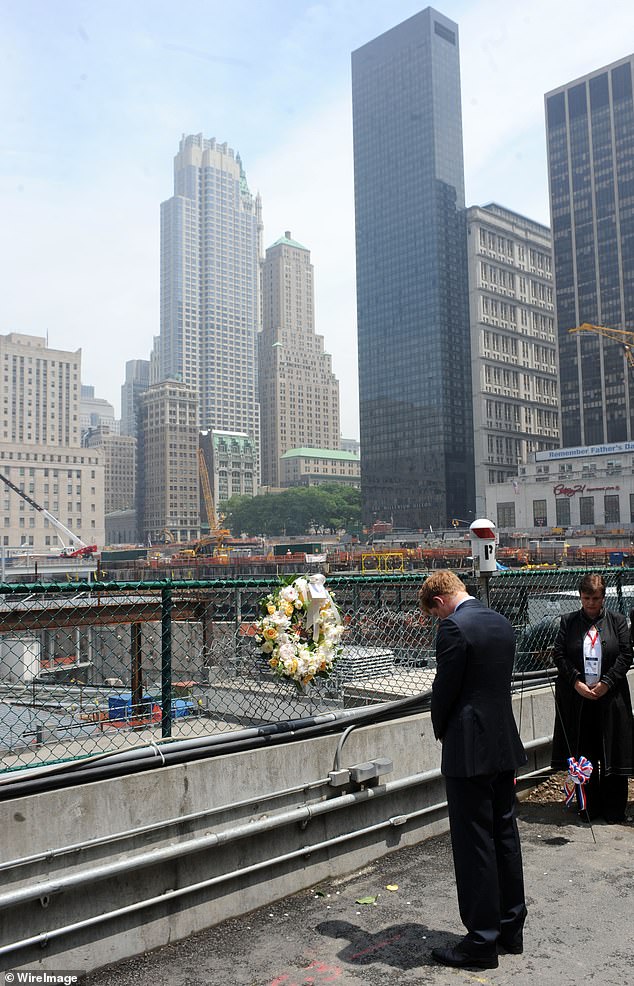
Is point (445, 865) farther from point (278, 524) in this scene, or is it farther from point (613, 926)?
point (278, 524)

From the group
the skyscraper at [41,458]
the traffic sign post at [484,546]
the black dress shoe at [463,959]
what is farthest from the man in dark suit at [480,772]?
the skyscraper at [41,458]

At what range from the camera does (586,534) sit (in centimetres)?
10519

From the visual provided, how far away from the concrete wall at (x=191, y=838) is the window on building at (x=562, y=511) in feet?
366

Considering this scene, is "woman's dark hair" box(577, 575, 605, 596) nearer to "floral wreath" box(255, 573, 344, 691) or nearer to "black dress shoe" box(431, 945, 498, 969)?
"floral wreath" box(255, 573, 344, 691)

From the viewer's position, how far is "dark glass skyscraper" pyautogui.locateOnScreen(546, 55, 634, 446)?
147250 mm

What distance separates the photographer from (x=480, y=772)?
440 cm

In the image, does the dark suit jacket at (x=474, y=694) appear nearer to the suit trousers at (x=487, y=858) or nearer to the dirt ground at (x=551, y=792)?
the suit trousers at (x=487, y=858)

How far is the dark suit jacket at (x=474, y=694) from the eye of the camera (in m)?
4.45

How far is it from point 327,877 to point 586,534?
105743 mm

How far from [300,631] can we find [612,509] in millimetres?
108806

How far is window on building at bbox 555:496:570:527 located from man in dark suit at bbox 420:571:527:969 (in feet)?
372

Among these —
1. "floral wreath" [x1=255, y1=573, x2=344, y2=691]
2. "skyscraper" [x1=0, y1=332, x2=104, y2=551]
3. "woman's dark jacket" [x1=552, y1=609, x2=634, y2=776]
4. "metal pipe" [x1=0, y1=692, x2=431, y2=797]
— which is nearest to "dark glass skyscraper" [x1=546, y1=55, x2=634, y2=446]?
"skyscraper" [x1=0, y1=332, x2=104, y2=551]

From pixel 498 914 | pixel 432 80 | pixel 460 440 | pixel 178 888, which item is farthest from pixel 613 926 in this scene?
pixel 432 80

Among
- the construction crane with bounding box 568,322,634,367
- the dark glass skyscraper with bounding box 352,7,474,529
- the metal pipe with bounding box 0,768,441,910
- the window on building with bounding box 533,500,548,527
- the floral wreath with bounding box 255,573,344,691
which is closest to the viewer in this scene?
the metal pipe with bounding box 0,768,441,910
